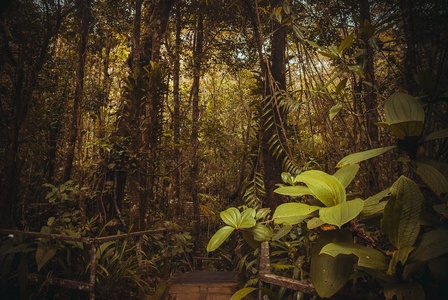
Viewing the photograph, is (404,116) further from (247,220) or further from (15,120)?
(15,120)

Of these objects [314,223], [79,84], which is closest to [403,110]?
[314,223]

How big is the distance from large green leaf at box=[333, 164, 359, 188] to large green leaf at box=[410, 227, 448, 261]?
255 mm

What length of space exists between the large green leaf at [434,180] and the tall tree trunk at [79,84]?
3.85 metres

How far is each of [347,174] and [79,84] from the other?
3822 mm

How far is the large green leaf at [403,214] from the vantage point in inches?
27.4

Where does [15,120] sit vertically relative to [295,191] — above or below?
above

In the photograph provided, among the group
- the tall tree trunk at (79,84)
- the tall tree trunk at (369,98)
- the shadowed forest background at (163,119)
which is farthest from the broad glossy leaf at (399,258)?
the tall tree trunk at (79,84)

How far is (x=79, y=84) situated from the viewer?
3.68 metres

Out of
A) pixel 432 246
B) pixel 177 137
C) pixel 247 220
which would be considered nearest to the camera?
pixel 432 246

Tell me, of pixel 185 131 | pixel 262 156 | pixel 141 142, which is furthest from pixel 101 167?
pixel 262 156

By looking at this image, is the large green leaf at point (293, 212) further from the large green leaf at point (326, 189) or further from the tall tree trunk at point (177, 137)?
the tall tree trunk at point (177, 137)

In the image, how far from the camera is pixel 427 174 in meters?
0.74

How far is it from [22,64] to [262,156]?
311 centimetres

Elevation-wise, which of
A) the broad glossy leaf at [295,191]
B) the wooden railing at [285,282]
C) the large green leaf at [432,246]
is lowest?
the wooden railing at [285,282]
